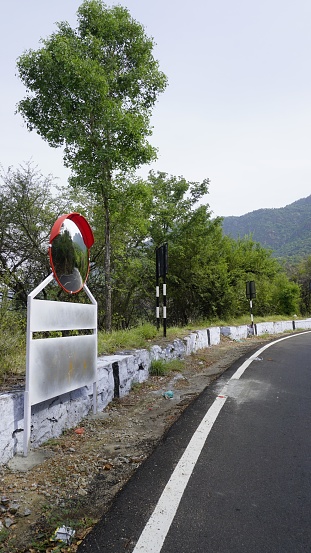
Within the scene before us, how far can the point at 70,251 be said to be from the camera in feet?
14.6

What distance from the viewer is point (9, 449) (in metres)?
3.43

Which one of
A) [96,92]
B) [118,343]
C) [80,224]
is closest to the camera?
[80,224]

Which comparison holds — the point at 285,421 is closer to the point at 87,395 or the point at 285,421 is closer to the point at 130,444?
the point at 130,444

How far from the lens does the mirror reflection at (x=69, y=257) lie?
13.9 feet

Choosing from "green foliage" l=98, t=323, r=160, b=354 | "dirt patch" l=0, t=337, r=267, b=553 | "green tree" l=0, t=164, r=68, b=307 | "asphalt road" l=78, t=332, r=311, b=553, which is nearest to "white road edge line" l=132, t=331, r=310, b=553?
"asphalt road" l=78, t=332, r=311, b=553

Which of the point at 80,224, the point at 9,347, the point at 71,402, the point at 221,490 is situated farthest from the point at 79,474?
the point at 80,224

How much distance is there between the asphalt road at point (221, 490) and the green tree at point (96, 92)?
9.03m

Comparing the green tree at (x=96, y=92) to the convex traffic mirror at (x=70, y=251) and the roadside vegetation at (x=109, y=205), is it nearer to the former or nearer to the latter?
the roadside vegetation at (x=109, y=205)

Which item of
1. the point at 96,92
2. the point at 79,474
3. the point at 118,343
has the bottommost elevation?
the point at 79,474

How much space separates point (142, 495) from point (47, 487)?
2.66ft

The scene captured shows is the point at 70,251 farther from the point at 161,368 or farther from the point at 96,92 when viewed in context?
the point at 96,92

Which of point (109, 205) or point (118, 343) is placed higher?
point (109, 205)

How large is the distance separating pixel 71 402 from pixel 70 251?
1753mm

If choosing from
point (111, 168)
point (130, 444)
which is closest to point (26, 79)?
point (111, 168)
